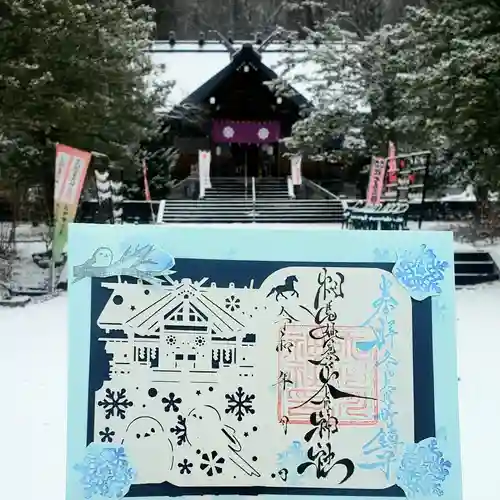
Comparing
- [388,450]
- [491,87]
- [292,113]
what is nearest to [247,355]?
[388,450]

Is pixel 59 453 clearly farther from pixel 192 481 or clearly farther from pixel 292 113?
pixel 292 113

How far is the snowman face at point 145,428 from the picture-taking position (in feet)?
6.67

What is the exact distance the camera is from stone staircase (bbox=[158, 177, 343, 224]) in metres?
16.6

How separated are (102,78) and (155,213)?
636 cm

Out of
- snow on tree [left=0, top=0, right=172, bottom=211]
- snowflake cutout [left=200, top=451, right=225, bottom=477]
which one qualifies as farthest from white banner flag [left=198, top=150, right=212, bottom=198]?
snowflake cutout [left=200, top=451, right=225, bottom=477]

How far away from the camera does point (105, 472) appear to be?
199 centimetres

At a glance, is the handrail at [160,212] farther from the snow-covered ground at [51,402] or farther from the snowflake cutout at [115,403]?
the snowflake cutout at [115,403]

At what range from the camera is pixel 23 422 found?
4086mm

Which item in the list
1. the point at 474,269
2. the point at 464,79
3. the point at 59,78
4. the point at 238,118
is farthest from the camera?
the point at 238,118

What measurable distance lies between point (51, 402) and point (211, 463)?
278cm

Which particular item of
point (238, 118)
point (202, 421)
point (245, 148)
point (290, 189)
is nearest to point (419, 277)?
point (202, 421)

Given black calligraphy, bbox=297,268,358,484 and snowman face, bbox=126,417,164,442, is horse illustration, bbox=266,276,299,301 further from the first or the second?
snowman face, bbox=126,417,164,442

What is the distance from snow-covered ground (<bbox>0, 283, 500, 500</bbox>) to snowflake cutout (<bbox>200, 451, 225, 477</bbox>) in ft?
4.19

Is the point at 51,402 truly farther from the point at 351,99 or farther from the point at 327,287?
the point at 351,99
